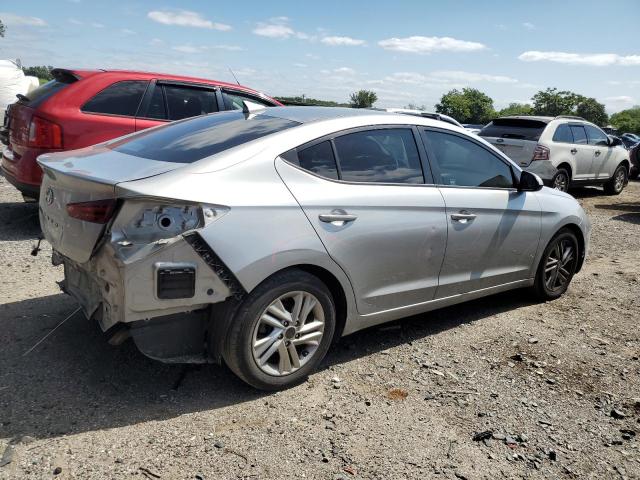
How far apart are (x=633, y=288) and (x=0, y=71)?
17140 mm

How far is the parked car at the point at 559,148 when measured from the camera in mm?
11211

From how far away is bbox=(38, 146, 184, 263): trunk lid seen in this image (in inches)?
117

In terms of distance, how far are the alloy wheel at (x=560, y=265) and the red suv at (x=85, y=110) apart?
4.46m

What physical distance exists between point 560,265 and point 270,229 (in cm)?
347

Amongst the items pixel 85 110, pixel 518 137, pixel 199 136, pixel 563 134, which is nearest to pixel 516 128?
pixel 518 137

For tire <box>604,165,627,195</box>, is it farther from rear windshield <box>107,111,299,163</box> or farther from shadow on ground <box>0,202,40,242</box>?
shadow on ground <box>0,202,40,242</box>

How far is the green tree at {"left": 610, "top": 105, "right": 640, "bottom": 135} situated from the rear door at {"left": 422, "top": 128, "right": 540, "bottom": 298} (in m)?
78.1

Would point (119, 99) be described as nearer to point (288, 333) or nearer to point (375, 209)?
point (375, 209)

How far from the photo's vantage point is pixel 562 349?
174 inches

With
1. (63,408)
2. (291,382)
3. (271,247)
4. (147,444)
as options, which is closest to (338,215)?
(271,247)

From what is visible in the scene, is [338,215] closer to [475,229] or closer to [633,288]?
[475,229]

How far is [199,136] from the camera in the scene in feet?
12.0

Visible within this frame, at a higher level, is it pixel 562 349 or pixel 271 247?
pixel 271 247

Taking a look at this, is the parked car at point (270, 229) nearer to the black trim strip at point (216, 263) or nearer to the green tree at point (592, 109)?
the black trim strip at point (216, 263)
